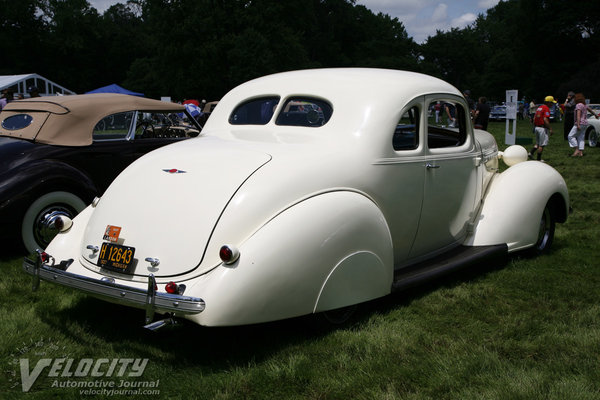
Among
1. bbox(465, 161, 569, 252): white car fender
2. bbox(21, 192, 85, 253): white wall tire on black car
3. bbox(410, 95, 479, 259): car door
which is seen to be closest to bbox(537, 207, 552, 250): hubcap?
bbox(465, 161, 569, 252): white car fender

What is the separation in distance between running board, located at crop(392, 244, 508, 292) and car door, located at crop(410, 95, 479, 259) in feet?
0.33

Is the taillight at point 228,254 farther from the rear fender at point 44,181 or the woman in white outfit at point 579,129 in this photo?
the woman in white outfit at point 579,129

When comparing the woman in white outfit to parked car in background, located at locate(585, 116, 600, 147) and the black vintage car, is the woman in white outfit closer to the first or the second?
parked car in background, located at locate(585, 116, 600, 147)

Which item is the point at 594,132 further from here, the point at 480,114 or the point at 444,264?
the point at 444,264

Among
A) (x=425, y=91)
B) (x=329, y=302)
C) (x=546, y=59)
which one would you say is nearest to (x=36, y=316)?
(x=329, y=302)

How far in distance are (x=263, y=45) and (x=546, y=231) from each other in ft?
133

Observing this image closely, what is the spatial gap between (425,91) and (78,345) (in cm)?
323

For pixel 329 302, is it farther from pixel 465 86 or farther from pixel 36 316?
pixel 465 86

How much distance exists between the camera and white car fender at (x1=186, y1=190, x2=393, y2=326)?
125 inches

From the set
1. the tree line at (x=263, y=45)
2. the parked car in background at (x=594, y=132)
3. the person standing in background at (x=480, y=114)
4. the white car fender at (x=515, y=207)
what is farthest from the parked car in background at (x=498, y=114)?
the white car fender at (x=515, y=207)

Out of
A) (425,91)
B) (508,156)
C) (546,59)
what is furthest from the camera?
(546,59)

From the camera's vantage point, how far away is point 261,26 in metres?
47.0

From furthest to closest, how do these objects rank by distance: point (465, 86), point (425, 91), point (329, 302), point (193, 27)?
point (465, 86) → point (193, 27) → point (425, 91) → point (329, 302)

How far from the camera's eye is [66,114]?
6.50 m
